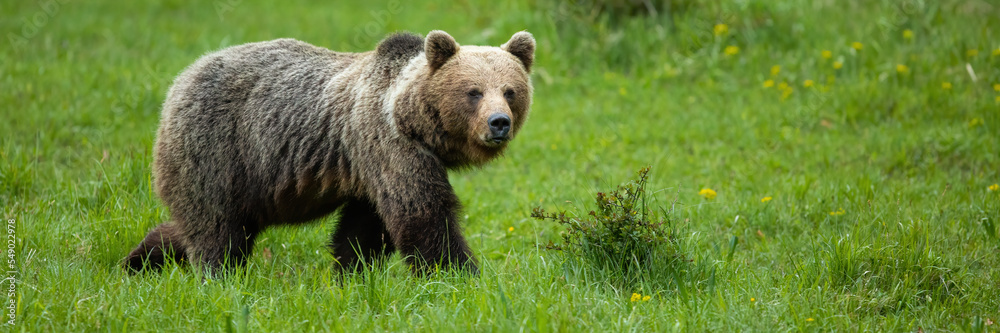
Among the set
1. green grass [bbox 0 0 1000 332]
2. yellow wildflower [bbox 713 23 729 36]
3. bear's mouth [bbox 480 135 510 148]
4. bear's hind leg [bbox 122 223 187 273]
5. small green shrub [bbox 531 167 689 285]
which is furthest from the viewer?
yellow wildflower [bbox 713 23 729 36]

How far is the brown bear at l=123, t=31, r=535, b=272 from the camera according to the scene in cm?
454

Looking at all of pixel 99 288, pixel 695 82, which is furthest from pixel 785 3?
pixel 99 288

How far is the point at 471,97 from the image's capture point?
184 inches

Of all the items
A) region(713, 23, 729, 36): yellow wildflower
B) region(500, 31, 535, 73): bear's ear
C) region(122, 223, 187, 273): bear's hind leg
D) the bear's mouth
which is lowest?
region(122, 223, 187, 273): bear's hind leg

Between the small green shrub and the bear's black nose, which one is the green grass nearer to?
the small green shrub

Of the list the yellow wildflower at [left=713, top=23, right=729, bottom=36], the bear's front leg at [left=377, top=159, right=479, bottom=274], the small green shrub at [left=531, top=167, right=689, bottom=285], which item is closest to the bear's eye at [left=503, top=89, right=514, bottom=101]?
the bear's front leg at [left=377, top=159, right=479, bottom=274]

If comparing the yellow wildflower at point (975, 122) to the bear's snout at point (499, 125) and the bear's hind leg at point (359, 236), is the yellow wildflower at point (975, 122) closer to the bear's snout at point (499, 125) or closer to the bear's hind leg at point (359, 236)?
the bear's snout at point (499, 125)

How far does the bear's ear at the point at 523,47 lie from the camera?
16.5 feet

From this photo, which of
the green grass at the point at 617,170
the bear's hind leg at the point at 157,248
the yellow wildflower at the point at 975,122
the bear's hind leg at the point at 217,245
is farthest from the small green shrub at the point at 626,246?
A: the yellow wildflower at the point at 975,122

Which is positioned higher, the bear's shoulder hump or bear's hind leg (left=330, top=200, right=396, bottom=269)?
the bear's shoulder hump

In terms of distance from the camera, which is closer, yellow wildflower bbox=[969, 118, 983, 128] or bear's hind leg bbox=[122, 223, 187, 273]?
bear's hind leg bbox=[122, 223, 187, 273]

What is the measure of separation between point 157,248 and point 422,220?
6.20ft

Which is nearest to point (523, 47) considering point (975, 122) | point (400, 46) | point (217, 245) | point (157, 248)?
point (400, 46)

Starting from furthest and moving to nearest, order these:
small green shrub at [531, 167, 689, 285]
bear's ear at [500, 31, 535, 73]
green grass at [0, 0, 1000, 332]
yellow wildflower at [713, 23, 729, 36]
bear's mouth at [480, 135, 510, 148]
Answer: yellow wildflower at [713, 23, 729, 36] < bear's ear at [500, 31, 535, 73] < bear's mouth at [480, 135, 510, 148] < small green shrub at [531, 167, 689, 285] < green grass at [0, 0, 1000, 332]
